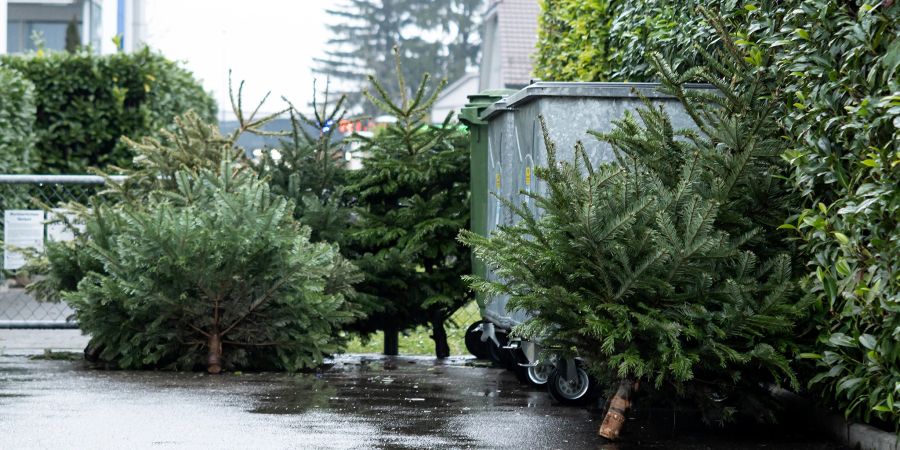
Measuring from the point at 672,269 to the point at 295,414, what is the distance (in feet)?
8.21

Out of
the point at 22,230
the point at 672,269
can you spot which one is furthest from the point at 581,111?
the point at 22,230

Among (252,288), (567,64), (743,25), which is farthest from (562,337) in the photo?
(567,64)

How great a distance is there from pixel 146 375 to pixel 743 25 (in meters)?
5.11

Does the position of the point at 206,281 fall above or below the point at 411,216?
below

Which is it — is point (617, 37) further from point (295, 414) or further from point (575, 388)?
point (295, 414)

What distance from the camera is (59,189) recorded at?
484 inches

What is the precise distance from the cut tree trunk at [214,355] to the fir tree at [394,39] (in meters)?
70.3

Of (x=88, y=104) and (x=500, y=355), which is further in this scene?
(x=88, y=104)

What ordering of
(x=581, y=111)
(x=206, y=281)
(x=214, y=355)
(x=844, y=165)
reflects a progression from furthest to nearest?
(x=214, y=355), (x=206, y=281), (x=581, y=111), (x=844, y=165)

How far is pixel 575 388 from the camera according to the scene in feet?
26.8

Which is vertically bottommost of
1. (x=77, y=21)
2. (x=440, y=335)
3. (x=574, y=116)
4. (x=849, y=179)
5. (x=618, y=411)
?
(x=440, y=335)

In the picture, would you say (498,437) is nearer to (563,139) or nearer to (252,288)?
(563,139)

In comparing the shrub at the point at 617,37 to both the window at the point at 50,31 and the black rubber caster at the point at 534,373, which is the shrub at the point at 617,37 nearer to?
the black rubber caster at the point at 534,373

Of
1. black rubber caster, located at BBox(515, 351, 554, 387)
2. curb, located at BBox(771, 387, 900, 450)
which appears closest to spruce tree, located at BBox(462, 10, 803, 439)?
curb, located at BBox(771, 387, 900, 450)
